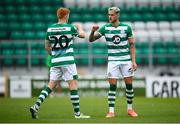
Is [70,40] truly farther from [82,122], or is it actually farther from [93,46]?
[93,46]

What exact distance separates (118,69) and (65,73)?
4.04ft

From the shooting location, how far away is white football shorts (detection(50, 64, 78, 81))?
12.0m

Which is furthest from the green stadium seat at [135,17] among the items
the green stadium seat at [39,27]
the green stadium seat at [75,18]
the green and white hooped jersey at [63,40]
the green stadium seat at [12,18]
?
the green and white hooped jersey at [63,40]

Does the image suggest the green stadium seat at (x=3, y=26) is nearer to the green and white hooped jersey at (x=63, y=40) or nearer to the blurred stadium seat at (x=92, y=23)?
the blurred stadium seat at (x=92, y=23)

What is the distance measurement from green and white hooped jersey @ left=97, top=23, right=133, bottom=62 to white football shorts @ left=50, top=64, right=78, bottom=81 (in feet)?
3.22

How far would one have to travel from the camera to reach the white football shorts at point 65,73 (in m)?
12.0

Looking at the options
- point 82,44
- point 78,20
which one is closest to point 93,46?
point 82,44

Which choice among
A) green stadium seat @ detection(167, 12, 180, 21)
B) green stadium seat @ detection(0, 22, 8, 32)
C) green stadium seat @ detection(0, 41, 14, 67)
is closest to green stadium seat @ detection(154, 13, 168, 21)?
green stadium seat @ detection(167, 12, 180, 21)

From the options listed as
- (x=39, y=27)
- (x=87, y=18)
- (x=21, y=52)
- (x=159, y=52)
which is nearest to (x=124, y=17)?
(x=87, y=18)

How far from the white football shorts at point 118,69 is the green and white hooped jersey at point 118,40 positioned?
0.28 feet

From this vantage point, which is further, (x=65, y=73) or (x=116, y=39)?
(x=116, y=39)

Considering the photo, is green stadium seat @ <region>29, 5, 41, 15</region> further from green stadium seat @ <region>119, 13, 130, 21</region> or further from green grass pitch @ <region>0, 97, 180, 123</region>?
green grass pitch @ <region>0, 97, 180, 123</region>

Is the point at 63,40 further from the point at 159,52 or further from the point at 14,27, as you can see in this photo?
the point at 14,27

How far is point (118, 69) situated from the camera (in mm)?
12641
